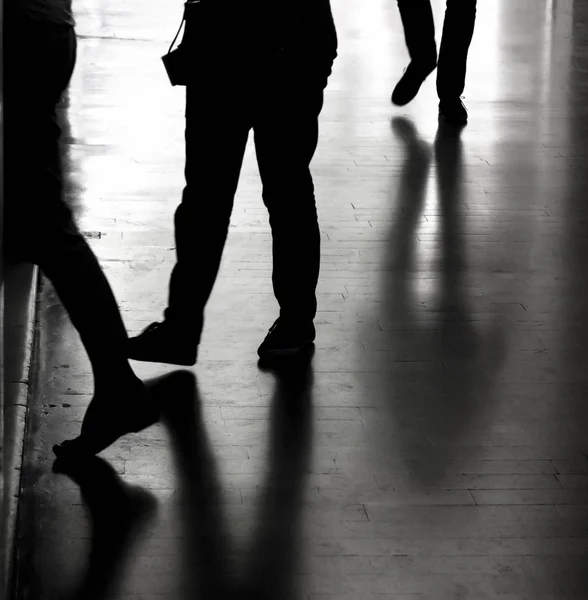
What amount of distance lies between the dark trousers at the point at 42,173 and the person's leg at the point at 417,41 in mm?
3017

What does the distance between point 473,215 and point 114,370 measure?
1.88 meters

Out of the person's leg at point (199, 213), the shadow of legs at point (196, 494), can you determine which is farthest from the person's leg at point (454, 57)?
the shadow of legs at point (196, 494)

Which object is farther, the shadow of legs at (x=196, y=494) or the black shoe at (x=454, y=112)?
the black shoe at (x=454, y=112)

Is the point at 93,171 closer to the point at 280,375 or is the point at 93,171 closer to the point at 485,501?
the point at 280,375

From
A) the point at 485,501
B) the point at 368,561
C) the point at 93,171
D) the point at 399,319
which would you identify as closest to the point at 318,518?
the point at 368,561

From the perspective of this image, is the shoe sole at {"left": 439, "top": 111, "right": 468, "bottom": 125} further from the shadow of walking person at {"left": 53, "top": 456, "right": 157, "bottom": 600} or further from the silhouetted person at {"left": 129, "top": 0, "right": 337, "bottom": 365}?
the shadow of walking person at {"left": 53, "top": 456, "right": 157, "bottom": 600}

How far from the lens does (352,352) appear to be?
2.93 m

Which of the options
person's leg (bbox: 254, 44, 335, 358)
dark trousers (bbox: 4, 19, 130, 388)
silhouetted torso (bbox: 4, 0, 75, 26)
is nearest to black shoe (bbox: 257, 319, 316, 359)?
person's leg (bbox: 254, 44, 335, 358)

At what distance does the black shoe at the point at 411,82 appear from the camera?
16.6ft

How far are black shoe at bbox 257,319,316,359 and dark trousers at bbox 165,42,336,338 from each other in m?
0.03

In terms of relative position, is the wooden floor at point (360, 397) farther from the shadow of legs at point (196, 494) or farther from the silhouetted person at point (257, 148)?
the silhouetted person at point (257, 148)

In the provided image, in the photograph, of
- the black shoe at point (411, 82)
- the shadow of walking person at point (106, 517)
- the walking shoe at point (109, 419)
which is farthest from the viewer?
A: the black shoe at point (411, 82)

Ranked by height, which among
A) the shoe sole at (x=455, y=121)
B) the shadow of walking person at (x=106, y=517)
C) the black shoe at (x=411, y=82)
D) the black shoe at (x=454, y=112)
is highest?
the black shoe at (x=411, y=82)

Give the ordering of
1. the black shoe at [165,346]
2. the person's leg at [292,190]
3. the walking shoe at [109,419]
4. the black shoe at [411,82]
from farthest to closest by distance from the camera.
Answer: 1. the black shoe at [411,82]
2. the black shoe at [165,346]
3. the person's leg at [292,190]
4. the walking shoe at [109,419]
